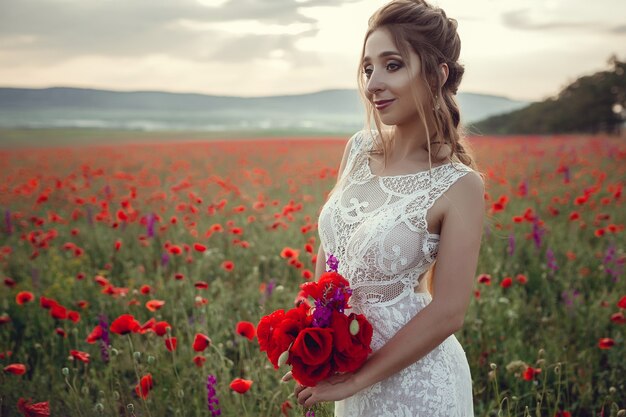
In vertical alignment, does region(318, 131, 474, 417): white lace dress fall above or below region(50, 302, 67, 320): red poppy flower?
above

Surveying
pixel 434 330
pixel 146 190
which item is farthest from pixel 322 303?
pixel 146 190

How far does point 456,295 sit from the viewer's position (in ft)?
4.62

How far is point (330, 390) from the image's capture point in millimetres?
1408

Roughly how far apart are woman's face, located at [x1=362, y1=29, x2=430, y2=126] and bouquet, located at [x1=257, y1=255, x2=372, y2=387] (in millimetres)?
538

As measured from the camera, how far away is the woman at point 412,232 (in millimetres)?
1426

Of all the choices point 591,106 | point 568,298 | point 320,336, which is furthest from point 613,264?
point 591,106

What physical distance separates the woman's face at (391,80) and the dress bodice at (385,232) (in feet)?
0.67

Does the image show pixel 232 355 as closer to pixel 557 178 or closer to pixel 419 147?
pixel 419 147

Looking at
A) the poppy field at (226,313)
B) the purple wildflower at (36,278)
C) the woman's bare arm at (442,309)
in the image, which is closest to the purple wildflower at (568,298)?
the poppy field at (226,313)

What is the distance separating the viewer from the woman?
1426 mm

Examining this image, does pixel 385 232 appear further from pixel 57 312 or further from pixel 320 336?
pixel 57 312

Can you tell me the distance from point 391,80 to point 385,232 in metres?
0.45

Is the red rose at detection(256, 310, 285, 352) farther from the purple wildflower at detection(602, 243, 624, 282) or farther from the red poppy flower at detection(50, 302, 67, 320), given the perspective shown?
the purple wildflower at detection(602, 243, 624, 282)

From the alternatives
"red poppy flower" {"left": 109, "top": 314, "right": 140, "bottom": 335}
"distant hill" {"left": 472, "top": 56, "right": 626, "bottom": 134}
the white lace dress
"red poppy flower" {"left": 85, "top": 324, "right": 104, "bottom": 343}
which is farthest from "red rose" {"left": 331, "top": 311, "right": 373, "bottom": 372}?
"distant hill" {"left": 472, "top": 56, "right": 626, "bottom": 134}
